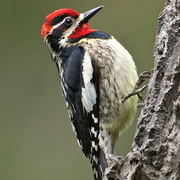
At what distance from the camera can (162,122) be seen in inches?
69.6

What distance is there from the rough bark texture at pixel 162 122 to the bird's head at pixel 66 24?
882mm

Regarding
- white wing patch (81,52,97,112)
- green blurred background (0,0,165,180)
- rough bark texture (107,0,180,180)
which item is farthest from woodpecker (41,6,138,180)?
green blurred background (0,0,165,180)

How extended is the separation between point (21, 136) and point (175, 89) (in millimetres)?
2686

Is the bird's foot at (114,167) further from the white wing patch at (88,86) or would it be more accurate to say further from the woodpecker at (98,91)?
the white wing patch at (88,86)

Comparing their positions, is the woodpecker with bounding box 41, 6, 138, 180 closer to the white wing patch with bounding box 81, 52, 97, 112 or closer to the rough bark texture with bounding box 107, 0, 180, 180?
the white wing patch with bounding box 81, 52, 97, 112

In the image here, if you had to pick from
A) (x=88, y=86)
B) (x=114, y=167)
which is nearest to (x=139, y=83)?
(x=88, y=86)

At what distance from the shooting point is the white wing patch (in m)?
2.38

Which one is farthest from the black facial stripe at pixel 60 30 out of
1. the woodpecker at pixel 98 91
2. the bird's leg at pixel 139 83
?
the bird's leg at pixel 139 83

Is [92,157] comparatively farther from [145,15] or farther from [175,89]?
[145,15]

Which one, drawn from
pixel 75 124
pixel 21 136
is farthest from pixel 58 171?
pixel 75 124

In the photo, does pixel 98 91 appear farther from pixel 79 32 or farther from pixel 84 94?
pixel 79 32

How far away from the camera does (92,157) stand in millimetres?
2484

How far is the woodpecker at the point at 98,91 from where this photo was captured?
240 cm

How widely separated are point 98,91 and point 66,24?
1.72ft
